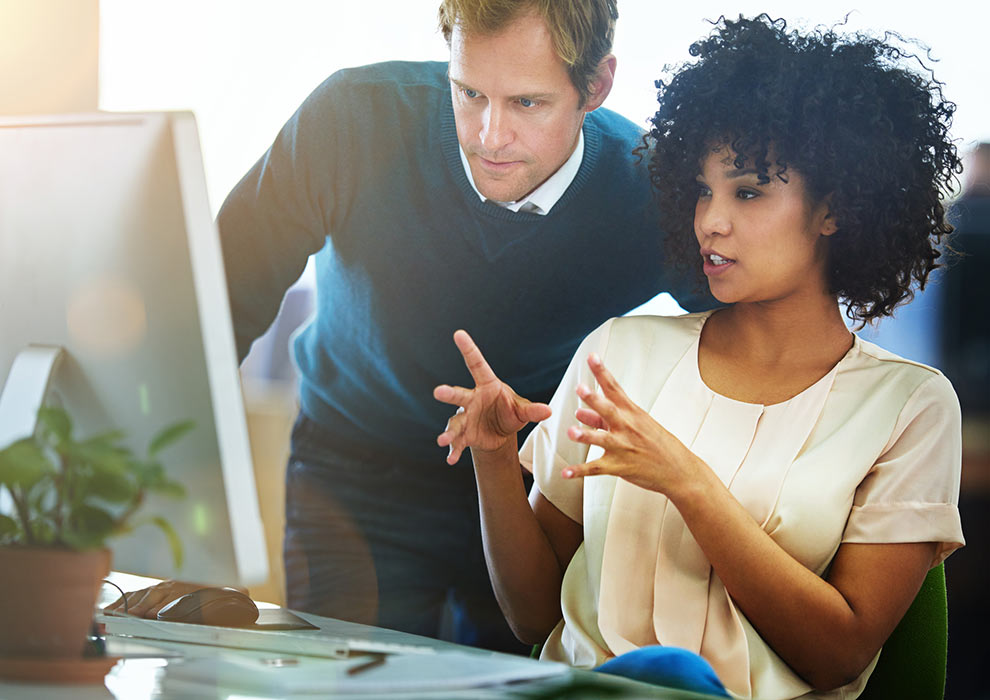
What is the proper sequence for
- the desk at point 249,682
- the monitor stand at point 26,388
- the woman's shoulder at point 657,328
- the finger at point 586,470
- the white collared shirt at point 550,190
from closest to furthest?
the desk at point 249,682 → the monitor stand at point 26,388 → the finger at point 586,470 → the woman's shoulder at point 657,328 → the white collared shirt at point 550,190

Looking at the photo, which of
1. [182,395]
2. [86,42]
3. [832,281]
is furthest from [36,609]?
[86,42]

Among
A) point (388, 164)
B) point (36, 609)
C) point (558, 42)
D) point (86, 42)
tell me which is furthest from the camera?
point (86, 42)

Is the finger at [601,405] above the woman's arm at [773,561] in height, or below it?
above

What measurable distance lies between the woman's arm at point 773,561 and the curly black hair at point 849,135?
1.20 ft

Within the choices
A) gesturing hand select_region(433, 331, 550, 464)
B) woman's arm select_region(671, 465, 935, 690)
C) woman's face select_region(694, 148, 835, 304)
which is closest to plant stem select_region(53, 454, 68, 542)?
gesturing hand select_region(433, 331, 550, 464)

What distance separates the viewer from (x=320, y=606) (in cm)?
176

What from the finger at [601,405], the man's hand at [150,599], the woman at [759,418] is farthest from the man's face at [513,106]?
the man's hand at [150,599]

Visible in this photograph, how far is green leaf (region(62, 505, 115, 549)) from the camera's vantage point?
80 cm

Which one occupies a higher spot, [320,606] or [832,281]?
[832,281]

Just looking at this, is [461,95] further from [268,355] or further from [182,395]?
[182,395]

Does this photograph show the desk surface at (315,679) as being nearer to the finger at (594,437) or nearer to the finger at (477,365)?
the finger at (594,437)

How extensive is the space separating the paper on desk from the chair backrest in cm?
60

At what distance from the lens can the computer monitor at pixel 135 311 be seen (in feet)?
2.55

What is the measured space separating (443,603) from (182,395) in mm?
987
